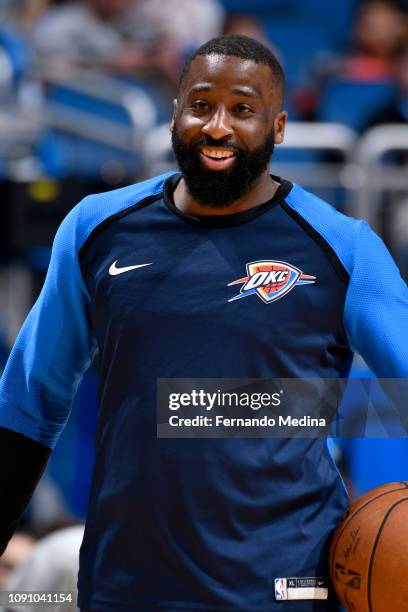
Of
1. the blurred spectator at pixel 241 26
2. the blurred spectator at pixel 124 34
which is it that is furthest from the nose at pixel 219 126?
the blurred spectator at pixel 241 26

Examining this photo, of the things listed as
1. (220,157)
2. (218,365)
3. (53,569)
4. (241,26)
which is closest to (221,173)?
(220,157)

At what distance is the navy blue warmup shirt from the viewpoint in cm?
202

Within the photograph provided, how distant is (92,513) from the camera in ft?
7.00

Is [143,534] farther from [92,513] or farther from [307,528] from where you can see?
[307,528]

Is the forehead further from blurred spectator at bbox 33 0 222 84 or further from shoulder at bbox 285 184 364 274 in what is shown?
blurred spectator at bbox 33 0 222 84

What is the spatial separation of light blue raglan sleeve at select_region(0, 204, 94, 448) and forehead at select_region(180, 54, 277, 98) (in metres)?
0.38

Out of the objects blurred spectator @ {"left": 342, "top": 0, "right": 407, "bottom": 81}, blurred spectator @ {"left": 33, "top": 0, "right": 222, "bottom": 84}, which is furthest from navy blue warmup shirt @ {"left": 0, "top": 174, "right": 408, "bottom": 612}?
blurred spectator @ {"left": 342, "top": 0, "right": 407, "bottom": 81}

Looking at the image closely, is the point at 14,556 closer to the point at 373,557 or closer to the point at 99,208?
the point at 99,208

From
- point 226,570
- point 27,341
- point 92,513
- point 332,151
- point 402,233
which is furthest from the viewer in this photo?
point 332,151

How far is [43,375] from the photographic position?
2271 millimetres

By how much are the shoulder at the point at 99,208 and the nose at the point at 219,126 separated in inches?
8.3

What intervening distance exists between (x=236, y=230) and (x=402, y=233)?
10.9 ft

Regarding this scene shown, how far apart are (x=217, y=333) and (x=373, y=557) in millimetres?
487

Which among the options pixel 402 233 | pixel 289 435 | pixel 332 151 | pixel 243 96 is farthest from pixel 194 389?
pixel 332 151
